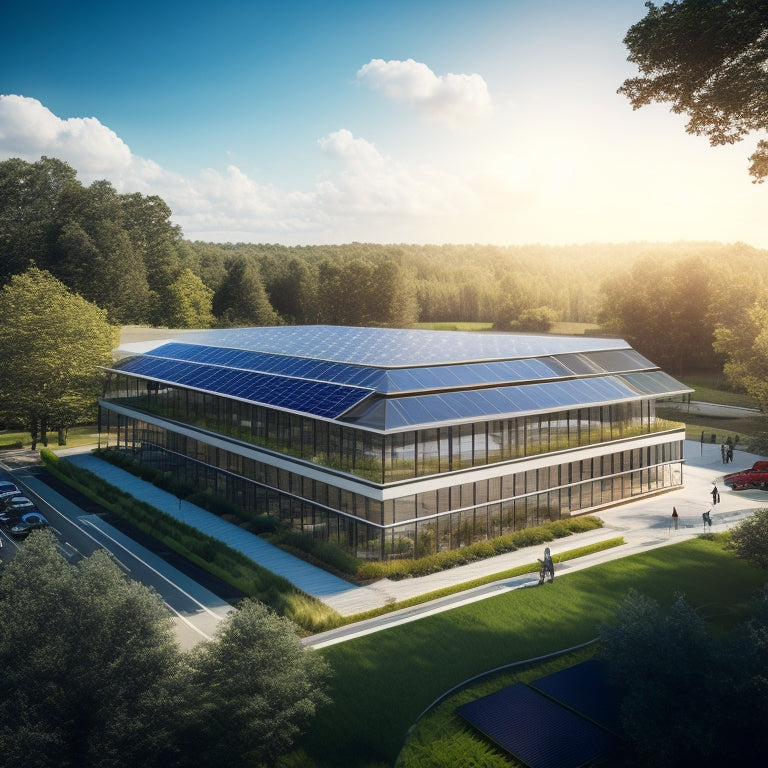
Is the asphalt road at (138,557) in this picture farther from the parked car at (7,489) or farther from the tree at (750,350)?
the tree at (750,350)

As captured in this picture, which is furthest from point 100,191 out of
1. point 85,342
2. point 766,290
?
point 766,290

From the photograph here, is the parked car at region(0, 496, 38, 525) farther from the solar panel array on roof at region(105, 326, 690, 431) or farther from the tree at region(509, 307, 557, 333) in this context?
the tree at region(509, 307, 557, 333)

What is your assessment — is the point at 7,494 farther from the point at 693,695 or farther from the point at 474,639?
the point at 693,695

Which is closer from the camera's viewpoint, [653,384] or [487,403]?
[487,403]

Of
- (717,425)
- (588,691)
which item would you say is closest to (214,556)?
(588,691)

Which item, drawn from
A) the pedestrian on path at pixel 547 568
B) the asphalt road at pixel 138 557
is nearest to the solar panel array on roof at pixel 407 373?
the pedestrian on path at pixel 547 568
